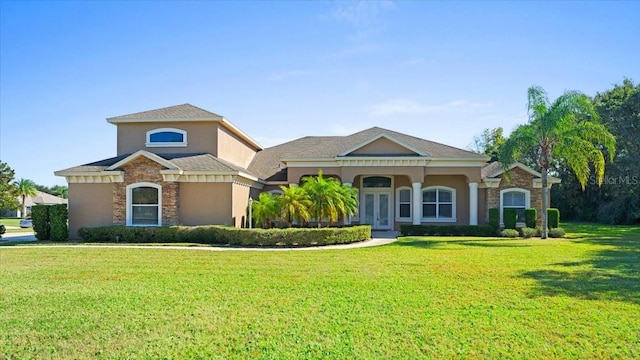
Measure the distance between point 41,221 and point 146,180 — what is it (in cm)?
545

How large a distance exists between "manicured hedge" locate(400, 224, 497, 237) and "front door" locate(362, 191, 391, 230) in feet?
11.1

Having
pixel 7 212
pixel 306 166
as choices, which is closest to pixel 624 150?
pixel 306 166

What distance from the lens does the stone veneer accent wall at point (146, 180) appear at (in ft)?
71.2

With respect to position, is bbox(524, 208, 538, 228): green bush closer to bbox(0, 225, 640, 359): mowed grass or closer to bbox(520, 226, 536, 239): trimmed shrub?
bbox(520, 226, 536, 239): trimmed shrub

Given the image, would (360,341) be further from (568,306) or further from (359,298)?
(568,306)

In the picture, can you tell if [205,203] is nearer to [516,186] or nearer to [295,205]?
[295,205]

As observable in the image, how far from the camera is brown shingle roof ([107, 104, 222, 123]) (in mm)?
24406

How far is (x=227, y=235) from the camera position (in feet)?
64.3

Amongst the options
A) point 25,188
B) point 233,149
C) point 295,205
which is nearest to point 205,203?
point 295,205

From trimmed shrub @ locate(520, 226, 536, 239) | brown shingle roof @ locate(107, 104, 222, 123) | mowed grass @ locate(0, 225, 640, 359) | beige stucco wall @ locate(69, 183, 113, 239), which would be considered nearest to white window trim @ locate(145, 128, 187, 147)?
brown shingle roof @ locate(107, 104, 222, 123)

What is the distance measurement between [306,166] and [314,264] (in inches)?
473

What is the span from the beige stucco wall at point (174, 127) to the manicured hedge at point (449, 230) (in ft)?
35.6

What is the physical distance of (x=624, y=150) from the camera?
1505 inches

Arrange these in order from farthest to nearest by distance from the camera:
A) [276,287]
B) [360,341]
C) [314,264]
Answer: [314,264] → [276,287] → [360,341]
